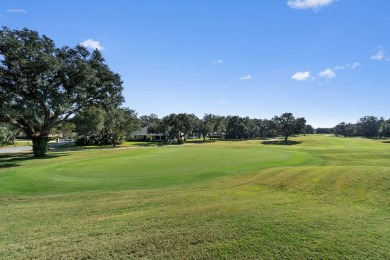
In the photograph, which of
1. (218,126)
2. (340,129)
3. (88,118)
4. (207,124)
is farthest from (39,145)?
(340,129)

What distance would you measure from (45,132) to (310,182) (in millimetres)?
34667

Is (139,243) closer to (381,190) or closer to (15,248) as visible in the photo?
(15,248)

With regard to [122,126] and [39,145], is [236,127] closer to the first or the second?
[122,126]

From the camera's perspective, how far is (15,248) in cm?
588

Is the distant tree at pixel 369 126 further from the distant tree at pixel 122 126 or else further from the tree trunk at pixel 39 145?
the tree trunk at pixel 39 145

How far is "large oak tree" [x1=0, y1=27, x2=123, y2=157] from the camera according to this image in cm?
2759

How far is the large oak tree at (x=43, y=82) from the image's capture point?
27594mm

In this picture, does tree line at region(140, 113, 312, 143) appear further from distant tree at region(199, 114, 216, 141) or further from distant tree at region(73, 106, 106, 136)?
distant tree at region(73, 106, 106, 136)

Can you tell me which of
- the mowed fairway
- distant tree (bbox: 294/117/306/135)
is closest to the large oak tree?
the mowed fairway

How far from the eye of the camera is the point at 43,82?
29.7 m

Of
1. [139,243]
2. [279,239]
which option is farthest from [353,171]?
[139,243]

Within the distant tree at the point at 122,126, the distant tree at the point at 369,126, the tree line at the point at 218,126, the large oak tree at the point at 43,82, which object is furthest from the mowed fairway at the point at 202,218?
the distant tree at the point at 369,126

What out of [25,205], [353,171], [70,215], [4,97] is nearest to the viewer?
[70,215]

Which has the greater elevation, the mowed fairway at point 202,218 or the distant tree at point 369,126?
the distant tree at point 369,126
